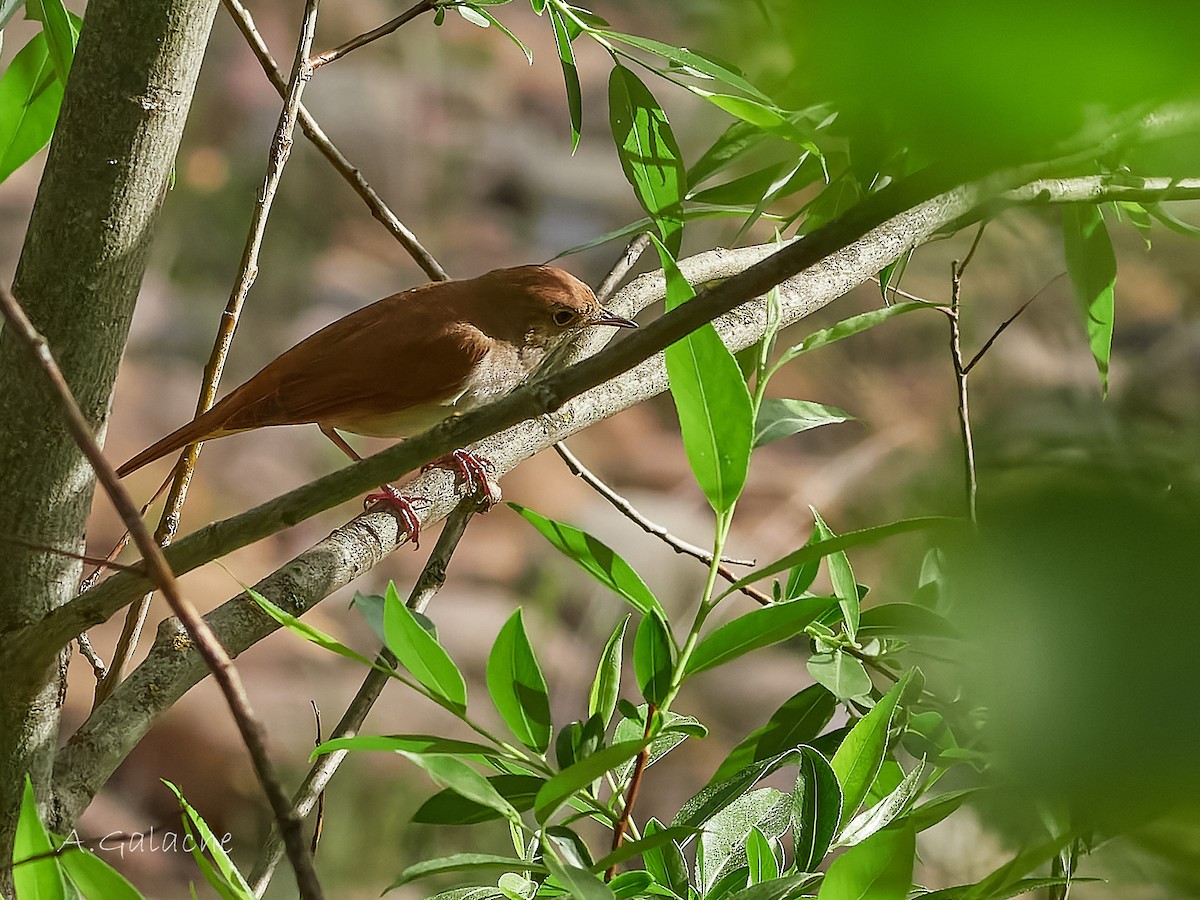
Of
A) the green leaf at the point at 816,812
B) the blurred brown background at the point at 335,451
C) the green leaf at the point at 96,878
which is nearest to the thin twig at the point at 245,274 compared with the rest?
the green leaf at the point at 96,878

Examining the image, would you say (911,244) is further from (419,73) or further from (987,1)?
(419,73)

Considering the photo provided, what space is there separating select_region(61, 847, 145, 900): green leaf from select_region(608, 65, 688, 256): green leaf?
1.77 feet

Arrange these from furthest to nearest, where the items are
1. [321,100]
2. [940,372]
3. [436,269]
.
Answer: [321,100], [940,372], [436,269]

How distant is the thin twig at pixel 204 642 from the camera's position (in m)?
0.38

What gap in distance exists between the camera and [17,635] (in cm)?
70

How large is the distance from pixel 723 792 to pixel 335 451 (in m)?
2.01

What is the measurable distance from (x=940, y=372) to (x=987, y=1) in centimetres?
220

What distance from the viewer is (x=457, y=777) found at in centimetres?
41

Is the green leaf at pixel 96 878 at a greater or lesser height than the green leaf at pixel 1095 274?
lesser

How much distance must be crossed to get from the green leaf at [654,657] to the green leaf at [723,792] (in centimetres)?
9

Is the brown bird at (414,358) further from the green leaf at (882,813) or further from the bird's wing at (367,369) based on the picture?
the green leaf at (882,813)

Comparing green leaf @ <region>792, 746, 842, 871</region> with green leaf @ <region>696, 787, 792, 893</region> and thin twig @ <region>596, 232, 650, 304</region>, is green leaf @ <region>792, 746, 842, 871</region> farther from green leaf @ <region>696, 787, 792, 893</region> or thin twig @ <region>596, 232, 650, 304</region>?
thin twig @ <region>596, 232, 650, 304</region>

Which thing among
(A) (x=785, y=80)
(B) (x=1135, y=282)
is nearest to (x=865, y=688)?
(B) (x=1135, y=282)

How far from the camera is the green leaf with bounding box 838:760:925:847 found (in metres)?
0.61
